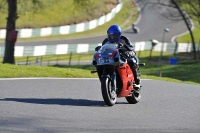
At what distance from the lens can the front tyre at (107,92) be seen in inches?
429

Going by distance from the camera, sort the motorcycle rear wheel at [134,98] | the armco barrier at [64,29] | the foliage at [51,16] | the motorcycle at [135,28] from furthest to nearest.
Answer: the motorcycle at [135,28]
the foliage at [51,16]
the armco barrier at [64,29]
the motorcycle rear wheel at [134,98]

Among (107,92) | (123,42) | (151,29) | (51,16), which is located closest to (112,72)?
(107,92)

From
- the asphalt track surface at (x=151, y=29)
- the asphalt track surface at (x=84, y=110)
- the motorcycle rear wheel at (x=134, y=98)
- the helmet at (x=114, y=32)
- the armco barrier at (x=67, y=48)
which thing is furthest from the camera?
the asphalt track surface at (x=151, y=29)

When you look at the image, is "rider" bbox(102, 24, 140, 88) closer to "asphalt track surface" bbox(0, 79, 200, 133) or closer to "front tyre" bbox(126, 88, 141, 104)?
"front tyre" bbox(126, 88, 141, 104)

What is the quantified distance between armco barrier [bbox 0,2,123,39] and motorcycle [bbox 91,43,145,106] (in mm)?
43132

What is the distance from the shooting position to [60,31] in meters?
61.6

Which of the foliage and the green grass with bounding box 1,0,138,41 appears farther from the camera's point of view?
the foliage

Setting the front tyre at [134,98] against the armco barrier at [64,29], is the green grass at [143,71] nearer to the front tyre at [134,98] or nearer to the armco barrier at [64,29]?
the front tyre at [134,98]

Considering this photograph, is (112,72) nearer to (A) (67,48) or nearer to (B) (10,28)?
(B) (10,28)

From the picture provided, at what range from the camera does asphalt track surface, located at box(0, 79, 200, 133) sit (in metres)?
8.63

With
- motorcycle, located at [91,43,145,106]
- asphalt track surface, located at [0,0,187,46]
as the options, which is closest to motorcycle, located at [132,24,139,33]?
asphalt track surface, located at [0,0,187,46]

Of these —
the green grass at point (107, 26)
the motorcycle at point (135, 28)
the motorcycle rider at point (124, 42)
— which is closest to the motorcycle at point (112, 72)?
the motorcycle rider at point (124, 42)

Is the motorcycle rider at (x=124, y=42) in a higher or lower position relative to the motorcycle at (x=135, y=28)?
lower

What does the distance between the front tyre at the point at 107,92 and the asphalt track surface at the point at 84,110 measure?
12cm
